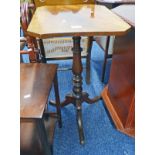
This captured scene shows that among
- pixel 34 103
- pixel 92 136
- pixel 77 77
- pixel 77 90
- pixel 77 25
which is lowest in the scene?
pixel 92 136

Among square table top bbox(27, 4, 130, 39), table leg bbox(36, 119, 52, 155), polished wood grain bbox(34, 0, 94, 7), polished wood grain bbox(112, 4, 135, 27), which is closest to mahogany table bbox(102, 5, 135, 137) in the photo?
polished wood grain bbox(112, 4, 135, 27)

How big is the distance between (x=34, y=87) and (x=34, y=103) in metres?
0.14

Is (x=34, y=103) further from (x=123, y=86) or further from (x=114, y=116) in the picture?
(x=114, y=116)

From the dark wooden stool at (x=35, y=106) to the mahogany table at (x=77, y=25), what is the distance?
0.87 ft

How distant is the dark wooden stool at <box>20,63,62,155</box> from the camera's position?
905mm

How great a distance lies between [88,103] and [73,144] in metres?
0.42

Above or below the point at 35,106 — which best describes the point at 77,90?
below

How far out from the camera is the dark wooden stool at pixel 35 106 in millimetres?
905

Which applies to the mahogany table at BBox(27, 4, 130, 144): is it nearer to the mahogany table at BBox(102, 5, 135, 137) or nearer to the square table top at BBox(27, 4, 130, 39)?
the square table top at BBox(27, 4, 130, 39)

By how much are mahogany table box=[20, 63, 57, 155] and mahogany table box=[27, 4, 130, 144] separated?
27cm

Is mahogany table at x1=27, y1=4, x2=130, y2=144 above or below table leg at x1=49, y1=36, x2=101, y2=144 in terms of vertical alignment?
above

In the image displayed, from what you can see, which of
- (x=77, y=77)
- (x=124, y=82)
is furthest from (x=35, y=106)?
(x=124, y=82)

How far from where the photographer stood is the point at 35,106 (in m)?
0.93
